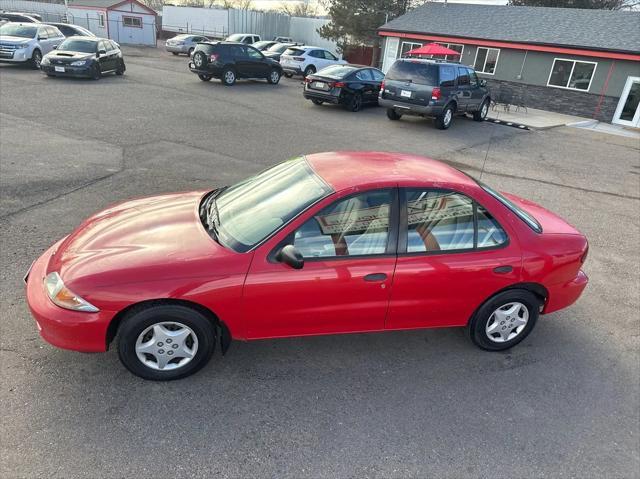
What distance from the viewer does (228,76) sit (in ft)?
60.6

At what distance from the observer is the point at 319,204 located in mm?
3266

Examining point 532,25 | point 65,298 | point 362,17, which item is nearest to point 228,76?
point 532,25

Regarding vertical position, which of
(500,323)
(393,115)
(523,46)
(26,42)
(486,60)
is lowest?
(393,115)

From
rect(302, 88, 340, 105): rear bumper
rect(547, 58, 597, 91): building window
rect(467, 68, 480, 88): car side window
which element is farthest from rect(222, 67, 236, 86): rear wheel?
rect(547, 58, 597, 91): building window

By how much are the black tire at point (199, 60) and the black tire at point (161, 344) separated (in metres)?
17.0

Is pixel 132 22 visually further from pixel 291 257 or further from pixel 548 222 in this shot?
pixel 291 257

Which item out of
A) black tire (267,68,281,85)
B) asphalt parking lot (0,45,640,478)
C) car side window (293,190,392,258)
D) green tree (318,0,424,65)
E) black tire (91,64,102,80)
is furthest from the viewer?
green tree (318,0,424,65)

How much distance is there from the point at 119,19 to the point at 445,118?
33863mm

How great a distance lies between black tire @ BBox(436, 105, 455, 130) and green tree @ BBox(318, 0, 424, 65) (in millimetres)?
24071

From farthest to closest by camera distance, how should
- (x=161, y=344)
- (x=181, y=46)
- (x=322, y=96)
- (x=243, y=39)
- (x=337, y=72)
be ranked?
(x=181, y=46) < (x=243, y=39) < (x=337, y=72) < (x=322, y=96) < (x=161, y=344)

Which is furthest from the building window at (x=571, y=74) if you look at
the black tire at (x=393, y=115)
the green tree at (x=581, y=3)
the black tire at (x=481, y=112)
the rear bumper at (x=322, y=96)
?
the green tree at (x=581, y=3)

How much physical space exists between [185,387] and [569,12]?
29.0 metres

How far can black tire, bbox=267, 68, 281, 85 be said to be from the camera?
20.3 meters

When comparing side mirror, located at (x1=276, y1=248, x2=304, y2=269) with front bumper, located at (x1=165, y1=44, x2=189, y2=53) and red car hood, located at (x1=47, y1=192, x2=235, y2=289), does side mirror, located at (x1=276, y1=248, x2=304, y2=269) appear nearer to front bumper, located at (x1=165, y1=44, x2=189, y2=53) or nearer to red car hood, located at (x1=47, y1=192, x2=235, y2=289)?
red car hood, located at (x1=47, y1=192, x2=235, y2=289)
